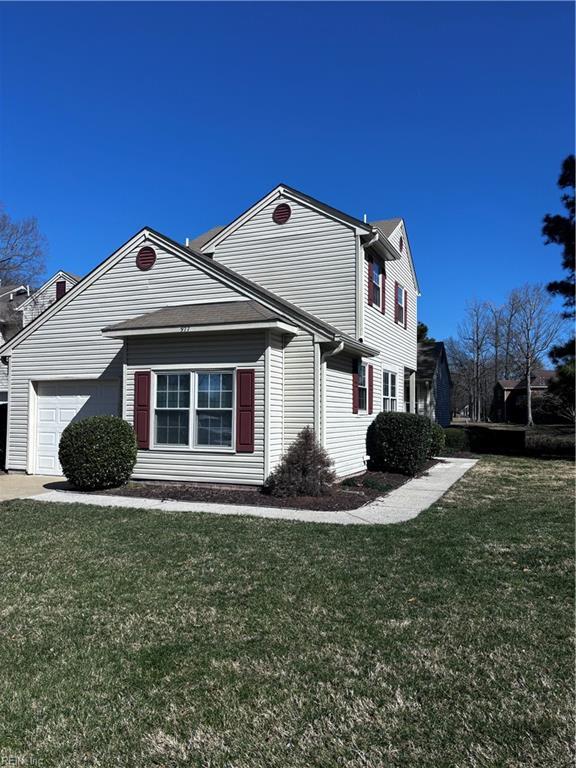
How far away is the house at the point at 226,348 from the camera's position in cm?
1080

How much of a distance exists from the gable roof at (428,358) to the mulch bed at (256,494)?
12.6 m

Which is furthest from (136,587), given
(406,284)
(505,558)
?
(406,284)

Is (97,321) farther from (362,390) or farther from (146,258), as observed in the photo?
(362,390)

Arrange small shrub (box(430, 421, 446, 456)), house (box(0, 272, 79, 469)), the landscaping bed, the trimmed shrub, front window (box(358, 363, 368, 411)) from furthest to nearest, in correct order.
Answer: small shrub (box(430, 421, 446, 456)) < house (box(0, 272, 79, 469)) < front window (box(358, 363, 368, 411)) < the trimmed shrub < the landscaping bed

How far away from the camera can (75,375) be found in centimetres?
1327

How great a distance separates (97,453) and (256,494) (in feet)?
10.1

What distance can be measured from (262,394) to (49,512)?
4140 millimetres

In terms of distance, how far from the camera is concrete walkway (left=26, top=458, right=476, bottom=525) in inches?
332

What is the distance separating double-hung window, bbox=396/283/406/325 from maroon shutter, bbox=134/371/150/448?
8.97 metres

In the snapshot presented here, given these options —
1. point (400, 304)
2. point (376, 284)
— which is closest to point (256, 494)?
point (376, 284)

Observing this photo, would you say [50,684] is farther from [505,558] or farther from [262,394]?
[262,394]

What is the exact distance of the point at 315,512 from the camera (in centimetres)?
896

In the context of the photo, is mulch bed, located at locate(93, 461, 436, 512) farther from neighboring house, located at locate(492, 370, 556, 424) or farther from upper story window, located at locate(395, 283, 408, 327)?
neighboring house, located at locate(492, 370, 556, 424)

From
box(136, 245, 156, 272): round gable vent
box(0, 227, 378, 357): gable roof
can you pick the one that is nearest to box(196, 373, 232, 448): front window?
box(0, 227, 378, 357): gable roof
